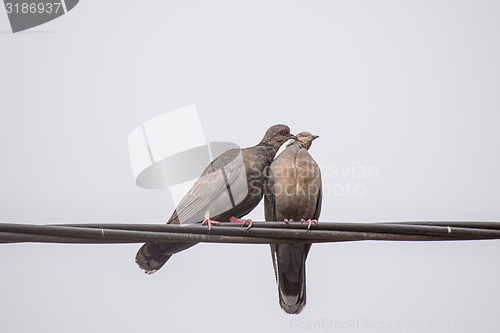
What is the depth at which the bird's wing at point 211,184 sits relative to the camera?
18.3 feet

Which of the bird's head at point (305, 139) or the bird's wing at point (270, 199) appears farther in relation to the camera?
the bird's head at point (305, 139)

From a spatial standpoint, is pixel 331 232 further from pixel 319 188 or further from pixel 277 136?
pixel 277 136

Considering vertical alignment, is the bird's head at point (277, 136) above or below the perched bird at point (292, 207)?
above

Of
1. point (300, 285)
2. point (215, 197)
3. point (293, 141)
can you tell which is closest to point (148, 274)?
point (215, 197)

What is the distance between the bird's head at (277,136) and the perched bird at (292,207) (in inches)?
23.8

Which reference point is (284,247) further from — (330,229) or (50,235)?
(50,235)

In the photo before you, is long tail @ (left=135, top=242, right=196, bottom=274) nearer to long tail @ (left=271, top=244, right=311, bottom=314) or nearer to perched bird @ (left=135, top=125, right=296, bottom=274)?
perched bird @ (left=135, top=125, right=296, bottom=274)

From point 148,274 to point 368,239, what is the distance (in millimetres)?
2242

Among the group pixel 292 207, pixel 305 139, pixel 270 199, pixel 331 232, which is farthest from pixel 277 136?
pixel 331 232

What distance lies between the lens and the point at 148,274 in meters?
5.36

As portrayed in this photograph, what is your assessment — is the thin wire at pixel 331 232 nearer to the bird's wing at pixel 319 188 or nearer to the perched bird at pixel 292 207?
the perched bird at pixel 292 207

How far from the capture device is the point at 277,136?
644 centimetres

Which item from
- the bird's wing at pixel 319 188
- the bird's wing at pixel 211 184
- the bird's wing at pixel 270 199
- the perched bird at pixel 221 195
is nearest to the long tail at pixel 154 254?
the perched bird at pixel 221 195

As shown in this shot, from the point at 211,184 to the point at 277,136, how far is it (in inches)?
40.3
